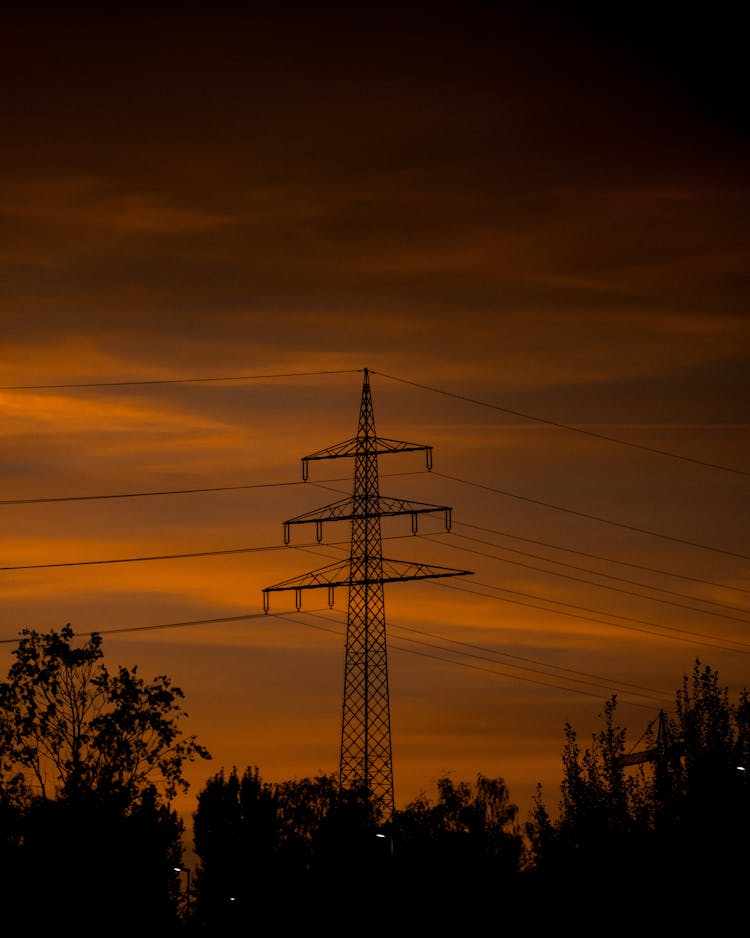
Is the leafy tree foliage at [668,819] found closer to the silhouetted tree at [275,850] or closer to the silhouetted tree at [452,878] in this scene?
the silhouetted tree at [452,878]

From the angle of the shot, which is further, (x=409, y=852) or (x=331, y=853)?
(x=331, y=853)

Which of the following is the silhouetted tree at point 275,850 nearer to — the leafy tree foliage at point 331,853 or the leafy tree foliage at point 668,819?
the leafy tree foliage at point 331,853

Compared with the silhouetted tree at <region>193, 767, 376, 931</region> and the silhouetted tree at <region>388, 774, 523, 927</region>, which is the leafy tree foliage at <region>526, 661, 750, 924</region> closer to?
the silhouetted tree at <region>388, 774, 523, 927</region>

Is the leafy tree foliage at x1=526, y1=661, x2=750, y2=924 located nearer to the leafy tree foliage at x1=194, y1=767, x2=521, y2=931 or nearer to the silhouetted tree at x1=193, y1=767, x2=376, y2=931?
the leafy tree foliage at x1=194, y1=767, x2=521, y2=931

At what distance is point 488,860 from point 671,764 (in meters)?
15.8

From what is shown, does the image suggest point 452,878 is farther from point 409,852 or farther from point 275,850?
point 275,850

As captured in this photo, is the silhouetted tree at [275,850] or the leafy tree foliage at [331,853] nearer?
the leafy tree foliage at [331,853]

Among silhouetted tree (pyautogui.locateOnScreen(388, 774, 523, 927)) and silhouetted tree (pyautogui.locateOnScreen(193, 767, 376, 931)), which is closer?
silhouetted tree (pyautogui.locateOnScreen(388, 774, 523, 927))

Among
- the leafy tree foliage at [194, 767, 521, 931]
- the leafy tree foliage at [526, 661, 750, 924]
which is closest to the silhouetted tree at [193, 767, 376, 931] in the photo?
the leafy tree foliage at [194, 767, 521, 931]

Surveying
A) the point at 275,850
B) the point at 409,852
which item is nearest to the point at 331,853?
the point at 275,850

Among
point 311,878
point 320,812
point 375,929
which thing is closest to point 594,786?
point 375,929

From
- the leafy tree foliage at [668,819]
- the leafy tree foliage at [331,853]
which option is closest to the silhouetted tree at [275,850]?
the leafy tree foliage at [331,853]

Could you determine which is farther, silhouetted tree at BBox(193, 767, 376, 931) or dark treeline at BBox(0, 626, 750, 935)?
silhouetted tree at BBox(193, 767, 376, 931)

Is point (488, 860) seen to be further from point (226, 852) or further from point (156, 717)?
point (226, 852)
